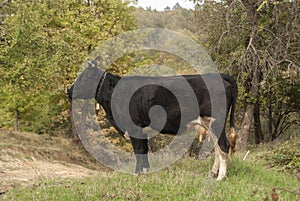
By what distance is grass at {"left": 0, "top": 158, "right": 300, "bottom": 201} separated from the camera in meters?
6.48

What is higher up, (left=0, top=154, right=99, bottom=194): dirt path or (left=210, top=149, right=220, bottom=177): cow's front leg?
(left=210, top=149, right=220, bottom=177): cow's front leg

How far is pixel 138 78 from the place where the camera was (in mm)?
9383

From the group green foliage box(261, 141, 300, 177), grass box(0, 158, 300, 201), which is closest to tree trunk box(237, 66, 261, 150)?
green foliage box(261, 141, 300, 177)

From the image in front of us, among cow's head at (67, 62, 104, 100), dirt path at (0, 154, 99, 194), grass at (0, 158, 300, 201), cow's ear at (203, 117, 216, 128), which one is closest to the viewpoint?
grass at (0, 158, 300, 201)

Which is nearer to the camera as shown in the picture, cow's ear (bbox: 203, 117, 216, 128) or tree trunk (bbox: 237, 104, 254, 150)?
cow's ear (bbox: 203, 117, 216, 128)

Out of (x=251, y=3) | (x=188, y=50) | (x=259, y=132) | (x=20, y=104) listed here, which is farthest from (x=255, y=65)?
(x=20, y=104)

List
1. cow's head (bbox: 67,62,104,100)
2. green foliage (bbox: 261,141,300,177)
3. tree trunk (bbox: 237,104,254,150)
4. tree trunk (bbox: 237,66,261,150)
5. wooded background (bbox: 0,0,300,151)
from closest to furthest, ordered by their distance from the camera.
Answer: cow's head (bbox: 67,62,104,100) < green foliage (bbox: 261,141,300,177) < wooded background (bbox: 0,0,300,151) < tree trunk (bbox: 237,66,261,150) < tree trunk (bbox: 237,104,254,150)

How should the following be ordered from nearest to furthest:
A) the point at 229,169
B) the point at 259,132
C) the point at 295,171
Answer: the point at 229,169 → the point at 295,171 → the point at 259,132

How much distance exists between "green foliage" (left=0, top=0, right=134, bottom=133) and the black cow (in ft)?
15.9

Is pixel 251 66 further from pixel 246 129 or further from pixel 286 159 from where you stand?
pixel 286 159

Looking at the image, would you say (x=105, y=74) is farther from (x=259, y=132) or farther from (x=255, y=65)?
(x=259, y=132)

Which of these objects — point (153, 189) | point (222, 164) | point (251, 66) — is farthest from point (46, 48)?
point (251, 66)

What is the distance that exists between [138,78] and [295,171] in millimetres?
4453

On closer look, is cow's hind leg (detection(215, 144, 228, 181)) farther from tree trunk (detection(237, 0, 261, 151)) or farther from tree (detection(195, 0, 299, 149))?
tree trunk (detection(237, 0, 261, 151))
